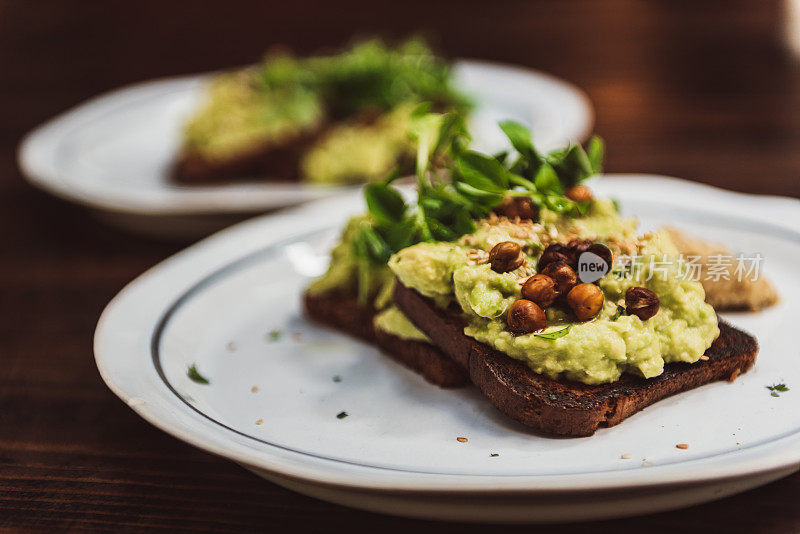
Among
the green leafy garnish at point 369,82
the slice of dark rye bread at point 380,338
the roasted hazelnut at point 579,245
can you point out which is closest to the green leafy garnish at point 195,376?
the slice of dark rye bread at point 380,338

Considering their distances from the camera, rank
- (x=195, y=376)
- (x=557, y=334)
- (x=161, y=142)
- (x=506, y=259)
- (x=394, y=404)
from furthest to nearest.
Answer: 1. (x=161, y=142)
2. (x=195, y=376)
3. (x=394, y=404)
4. (x=506, y=259)
5. (x=557, y=334)

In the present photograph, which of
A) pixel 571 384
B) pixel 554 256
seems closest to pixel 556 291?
pixel 554 256

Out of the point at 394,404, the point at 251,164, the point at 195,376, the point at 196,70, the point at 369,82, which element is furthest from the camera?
the point at 196,70

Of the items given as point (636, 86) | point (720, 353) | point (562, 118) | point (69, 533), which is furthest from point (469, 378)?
point (636, 86)

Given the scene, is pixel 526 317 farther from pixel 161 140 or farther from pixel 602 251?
pixel 161 140

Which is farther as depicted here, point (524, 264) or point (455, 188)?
point (455, 188)

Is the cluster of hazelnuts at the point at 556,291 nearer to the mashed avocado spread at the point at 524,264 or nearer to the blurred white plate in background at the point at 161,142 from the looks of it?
the mashed avocado spread at the point at 524,264

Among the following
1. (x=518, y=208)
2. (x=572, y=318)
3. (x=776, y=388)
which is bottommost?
(x=776, y=388)
